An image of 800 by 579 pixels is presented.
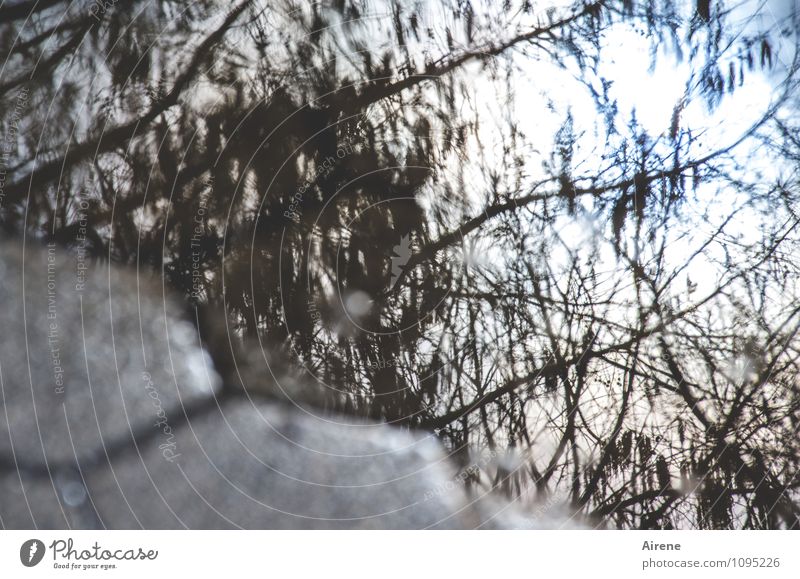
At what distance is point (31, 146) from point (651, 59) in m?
0.68

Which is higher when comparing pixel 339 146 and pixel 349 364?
pixel 339 146

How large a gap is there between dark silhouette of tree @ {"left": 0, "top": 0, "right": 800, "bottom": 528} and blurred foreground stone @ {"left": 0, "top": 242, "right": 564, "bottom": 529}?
0.12 ft

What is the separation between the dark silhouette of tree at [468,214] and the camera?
54 cm

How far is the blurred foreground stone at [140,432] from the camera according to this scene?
0.53m
